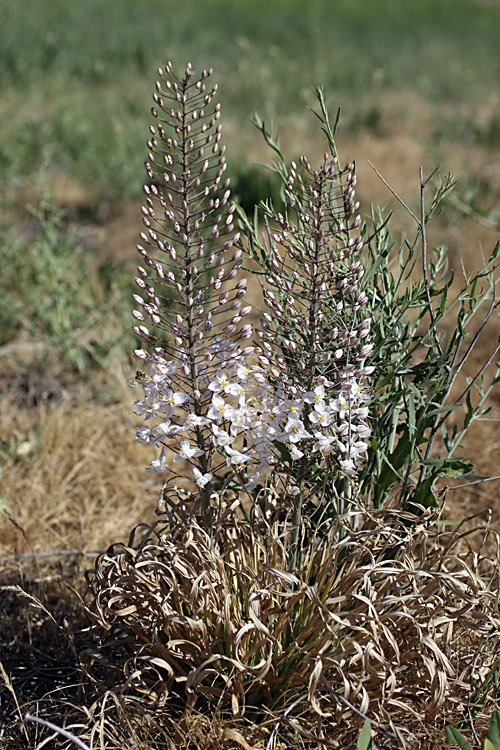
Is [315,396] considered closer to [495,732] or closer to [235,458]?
[235,458]

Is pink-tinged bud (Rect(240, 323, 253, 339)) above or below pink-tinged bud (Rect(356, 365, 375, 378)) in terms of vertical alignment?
above

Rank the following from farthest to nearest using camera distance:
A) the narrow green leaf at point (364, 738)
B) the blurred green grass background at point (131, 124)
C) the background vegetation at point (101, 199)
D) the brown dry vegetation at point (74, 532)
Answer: the blurred green grass background at point (131, 124) → the background vegetation at point (101, 199) → the brown dry vegetation at point (74, 532) → the narrow green leaf at point (364, 738)

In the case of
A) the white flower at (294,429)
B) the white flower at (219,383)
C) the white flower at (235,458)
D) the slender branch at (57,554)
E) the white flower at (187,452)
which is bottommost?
the slender branch at (57,554)

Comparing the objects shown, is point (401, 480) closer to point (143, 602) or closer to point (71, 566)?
point (143, 602)

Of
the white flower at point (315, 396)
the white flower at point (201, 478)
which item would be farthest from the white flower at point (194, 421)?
the white flower at point (315, 396)

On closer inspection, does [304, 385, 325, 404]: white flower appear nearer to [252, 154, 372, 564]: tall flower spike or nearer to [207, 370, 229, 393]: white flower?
[252, 154, 372, 564]: tall flower spike

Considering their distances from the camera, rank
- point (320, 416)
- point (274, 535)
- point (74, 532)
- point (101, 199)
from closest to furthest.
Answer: point (320, 416) → point (274, 535) → point (74, 532) → point (101, 199)

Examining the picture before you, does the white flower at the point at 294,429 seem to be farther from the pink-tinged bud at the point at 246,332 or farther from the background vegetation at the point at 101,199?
the background vegetation at the point at 101,199

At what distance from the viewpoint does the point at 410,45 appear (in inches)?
761

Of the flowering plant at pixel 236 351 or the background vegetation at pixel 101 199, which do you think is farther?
the background vegetation at pixel 101 199

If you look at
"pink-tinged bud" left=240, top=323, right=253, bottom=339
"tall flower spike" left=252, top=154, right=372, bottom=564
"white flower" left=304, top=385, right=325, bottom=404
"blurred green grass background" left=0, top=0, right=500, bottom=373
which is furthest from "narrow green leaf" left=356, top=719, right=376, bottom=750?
"blurred green grass background" left=0, top=0, right=500, bottom=373

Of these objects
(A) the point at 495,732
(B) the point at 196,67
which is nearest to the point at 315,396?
(A) the point at 495,732

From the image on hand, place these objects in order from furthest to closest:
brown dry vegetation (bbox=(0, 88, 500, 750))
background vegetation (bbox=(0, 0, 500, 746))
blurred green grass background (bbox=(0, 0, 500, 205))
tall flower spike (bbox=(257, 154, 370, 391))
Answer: blurred green grass background (bbox=(0, 0, 500, 205)), background vegetation (bbox=(0, 0, 500, 746)), brown dry vegetation (bbox=(0, 88, 500, 750)), tall flower spike (bbox=(257, 154, 370, 391))

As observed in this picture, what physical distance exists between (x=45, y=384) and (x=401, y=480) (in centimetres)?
262
